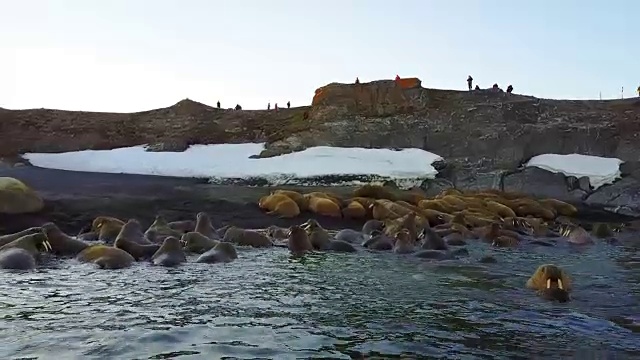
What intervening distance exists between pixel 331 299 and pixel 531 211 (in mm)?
16550

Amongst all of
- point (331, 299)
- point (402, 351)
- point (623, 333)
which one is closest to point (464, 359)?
point (402, 351)

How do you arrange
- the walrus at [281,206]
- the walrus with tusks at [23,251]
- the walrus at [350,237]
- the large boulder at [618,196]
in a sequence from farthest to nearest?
the large boulder at [618,196], the walrus at [281,206], the walrus at [350,237], the walrus with tusks at [23,251]

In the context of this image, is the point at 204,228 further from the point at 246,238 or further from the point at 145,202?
the point at 145,202

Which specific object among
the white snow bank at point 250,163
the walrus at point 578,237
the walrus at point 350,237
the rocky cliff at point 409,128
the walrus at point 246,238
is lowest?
the walrus at point 578,237

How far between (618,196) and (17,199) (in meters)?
25.0

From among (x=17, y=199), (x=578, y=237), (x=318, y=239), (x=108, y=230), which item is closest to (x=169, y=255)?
(x=108, y=230)

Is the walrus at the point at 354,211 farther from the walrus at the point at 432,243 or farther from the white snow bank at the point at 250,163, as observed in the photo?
the white snow bank at the point at 250,163

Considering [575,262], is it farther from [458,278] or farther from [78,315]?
[78,315]

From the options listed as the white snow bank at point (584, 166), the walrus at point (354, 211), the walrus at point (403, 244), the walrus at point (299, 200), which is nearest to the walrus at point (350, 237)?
the walrus at point (403, 244)

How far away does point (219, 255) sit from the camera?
11.8 metres

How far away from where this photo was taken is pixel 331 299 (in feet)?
28.7

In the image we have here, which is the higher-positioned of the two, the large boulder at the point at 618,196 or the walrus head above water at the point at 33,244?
the walrus head above water at the point at 33,244

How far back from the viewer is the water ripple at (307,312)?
6.24m

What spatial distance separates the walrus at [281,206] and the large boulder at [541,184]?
1471 cm
